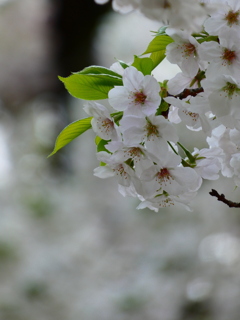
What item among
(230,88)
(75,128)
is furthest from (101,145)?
(230,88)

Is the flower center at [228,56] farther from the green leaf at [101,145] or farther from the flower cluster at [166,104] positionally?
the green leaf at [101,145]

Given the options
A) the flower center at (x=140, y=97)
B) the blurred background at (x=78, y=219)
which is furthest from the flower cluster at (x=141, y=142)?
the blurred background at (x=78, y=219)

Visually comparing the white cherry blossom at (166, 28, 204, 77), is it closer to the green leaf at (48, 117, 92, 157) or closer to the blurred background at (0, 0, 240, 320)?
the green leaf at (48, 117, 92, 157)

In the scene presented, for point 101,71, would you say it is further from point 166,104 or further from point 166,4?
point 166,4

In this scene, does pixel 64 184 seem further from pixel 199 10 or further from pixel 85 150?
pixel 199 10

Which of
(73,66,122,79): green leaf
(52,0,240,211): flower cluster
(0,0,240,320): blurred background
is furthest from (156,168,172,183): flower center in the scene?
(0,0,240,320): blurred background

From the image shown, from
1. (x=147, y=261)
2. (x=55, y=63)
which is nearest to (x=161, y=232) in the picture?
(x=147, y=261)
